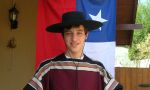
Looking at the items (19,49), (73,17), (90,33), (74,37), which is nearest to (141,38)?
(19,49)

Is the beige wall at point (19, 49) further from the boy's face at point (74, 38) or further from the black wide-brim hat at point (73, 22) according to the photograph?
the boy's face at point (74, 38)

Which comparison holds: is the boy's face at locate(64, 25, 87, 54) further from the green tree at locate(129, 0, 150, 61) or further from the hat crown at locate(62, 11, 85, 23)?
the green tree at locate(129, 0, 150, 61)

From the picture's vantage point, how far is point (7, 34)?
562cm

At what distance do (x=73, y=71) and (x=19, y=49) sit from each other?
2752 mm

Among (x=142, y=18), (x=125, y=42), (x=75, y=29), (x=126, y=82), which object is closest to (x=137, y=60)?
(x=142, y=18)

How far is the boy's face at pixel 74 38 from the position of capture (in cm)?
292

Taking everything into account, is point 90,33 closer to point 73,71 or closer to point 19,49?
point 19,49

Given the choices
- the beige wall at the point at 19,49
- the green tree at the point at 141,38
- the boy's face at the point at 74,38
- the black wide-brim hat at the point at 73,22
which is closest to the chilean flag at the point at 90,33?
the beige wall at the point at 19,49

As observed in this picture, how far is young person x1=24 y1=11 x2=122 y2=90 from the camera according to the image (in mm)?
2928

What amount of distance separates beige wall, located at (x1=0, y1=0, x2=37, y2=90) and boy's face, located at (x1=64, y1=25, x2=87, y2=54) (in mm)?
2633

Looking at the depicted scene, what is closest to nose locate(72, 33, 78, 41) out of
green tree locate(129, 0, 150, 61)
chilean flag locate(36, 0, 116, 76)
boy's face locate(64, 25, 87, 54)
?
boy's face locate(64, 25, 87, 54)

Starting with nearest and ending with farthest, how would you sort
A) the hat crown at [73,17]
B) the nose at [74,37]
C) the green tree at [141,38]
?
the nose at [74,37] < the hat crown at [73,17] < the green tree at [141,38]

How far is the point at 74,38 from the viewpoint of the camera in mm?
2912

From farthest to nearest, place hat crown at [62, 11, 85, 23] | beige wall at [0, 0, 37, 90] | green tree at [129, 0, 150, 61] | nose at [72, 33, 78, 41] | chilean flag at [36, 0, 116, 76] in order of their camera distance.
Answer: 1. green tree at [129, 0, 150, 61]
2. beige wall at [0, 0, 37, 90]
3. chilean flag at [36, 0, 116, 76]
4. hat crown at [62, 11, 85, 23]
5. nose at [72, 33, 78, 41]
